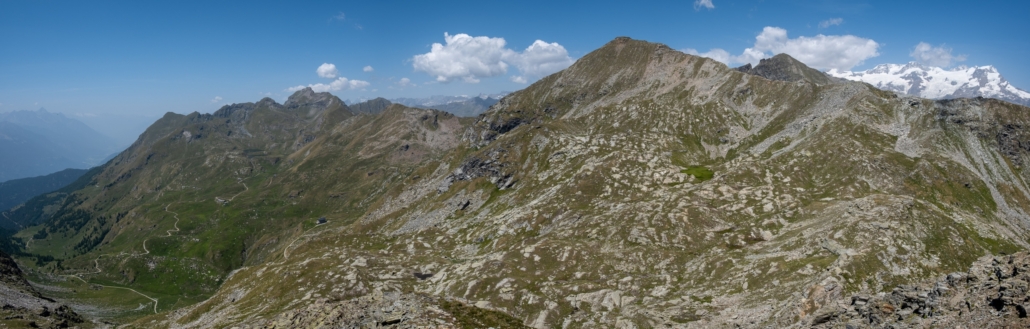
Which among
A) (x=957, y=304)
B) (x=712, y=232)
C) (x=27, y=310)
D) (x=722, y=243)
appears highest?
(x=957, y=304)

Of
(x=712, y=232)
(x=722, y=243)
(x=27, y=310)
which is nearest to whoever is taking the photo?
(x=722, y=243)

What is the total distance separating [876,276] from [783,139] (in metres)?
123

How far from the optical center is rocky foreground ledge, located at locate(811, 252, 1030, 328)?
94.8 feet

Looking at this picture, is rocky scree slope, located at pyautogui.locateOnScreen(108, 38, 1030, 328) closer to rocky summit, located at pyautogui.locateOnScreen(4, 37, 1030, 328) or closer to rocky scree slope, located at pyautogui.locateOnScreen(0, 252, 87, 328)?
rocky summit, located at pyautogui.locateOnScreen(4, 37, 1030, 328)

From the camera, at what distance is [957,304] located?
33562 mm

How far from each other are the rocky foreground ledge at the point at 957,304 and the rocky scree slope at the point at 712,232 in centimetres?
771

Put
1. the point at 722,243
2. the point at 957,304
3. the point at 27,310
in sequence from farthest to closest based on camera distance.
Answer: the point at 27,310
the point at 722,243
the point at 957,304

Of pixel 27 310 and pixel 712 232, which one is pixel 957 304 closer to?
pixel 712 232

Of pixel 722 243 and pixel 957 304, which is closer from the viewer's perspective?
Result: pixel 957 304

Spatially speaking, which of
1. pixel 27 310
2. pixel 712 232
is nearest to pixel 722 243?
pixel 712 232

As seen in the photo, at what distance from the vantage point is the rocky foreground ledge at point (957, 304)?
28.9 m

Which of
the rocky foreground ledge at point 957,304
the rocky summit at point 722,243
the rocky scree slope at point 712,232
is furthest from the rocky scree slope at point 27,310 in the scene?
the rocky foreground ledge at point 957,304

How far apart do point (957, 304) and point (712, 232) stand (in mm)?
88692

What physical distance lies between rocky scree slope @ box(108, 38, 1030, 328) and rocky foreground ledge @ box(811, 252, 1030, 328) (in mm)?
7712
